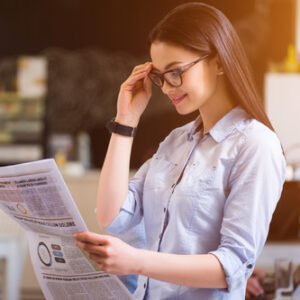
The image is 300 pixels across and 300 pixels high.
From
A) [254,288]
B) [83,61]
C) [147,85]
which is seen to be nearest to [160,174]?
[147,85]

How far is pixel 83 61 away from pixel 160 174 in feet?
15.3

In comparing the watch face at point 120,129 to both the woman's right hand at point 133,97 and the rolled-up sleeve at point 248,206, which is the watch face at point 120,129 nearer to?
the woman's right hand at point 133,97

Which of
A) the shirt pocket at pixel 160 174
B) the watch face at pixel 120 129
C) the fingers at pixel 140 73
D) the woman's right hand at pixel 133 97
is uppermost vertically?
the fingers at pixel 140 73

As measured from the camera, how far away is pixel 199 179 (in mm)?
1109

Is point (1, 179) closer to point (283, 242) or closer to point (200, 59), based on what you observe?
point (200, 59)

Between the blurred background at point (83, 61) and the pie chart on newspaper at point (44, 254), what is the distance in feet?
14.2

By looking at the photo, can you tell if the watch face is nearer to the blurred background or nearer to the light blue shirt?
the light blue shirt

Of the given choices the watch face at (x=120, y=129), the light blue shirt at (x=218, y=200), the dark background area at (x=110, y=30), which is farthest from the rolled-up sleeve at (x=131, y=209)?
the dark background area at (x=110, y=30)

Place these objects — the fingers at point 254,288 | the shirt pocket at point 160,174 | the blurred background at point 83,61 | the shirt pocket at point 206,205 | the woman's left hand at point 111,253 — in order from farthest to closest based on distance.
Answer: the blurred background at point 83,61
the fingers at point 254,288
the shirt pocket at point 160,174
the shirt pocket at point 206,205
the woman's left hand at point 111,253

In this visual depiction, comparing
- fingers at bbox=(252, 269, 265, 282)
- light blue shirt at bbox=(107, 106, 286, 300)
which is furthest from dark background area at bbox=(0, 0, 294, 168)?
light blue shirt at bbox=(107, 106, 286, 300)

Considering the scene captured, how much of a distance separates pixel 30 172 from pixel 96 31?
4.85 metres

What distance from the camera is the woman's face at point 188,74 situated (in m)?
1.11

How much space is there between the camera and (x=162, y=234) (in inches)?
45.5

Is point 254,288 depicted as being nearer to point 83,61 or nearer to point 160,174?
point 160,174
